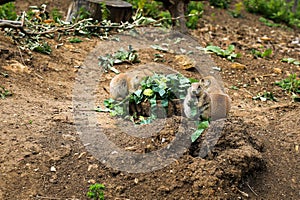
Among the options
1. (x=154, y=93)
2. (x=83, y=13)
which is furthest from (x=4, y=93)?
(x=83, y=13)

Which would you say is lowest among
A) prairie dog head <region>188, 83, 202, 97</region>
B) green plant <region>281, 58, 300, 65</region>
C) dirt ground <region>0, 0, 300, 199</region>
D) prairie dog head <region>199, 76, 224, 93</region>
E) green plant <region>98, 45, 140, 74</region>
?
green plant <region>98, 45, 140, 74</region>

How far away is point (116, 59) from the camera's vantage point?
6.63 meters

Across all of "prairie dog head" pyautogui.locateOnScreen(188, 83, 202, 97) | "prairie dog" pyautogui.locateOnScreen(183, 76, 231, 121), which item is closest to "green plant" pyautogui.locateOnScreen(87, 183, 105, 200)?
"prairie dog" pyautogui.locateOnScreen(183, 76, 231, 121)

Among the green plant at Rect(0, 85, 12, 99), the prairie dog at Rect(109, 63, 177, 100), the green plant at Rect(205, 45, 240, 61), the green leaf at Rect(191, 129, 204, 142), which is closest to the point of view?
the green leaf at Rect(191, 129, 204, 142)

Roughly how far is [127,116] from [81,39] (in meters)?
3.18

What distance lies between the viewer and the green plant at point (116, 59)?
21.2ft

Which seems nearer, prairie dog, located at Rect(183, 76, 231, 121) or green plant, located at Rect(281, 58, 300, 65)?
prairie dog, located at Rect(183, 76, 231, 121)

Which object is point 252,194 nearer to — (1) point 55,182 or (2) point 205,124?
(2) point 205,124

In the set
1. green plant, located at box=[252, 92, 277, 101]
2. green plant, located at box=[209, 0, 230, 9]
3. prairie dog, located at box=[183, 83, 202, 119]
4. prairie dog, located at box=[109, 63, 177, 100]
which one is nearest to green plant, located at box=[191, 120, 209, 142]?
prairie dog, located at box=[183, 83, 202, 119]

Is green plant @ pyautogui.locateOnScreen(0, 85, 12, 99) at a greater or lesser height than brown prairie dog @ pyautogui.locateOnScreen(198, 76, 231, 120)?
lesser

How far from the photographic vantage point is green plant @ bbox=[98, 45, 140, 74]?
21.2 feet

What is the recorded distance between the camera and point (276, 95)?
6188 millimetres

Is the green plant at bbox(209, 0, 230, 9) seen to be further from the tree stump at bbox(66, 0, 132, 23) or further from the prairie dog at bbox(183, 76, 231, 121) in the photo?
the prairie dog at bbox(183, 76, 231, 121)

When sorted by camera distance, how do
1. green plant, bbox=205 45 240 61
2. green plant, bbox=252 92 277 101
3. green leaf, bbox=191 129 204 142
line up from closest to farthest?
green leaf, bbox=191 129 204 142 → green plant, bbox=252 92 277 101 → green plant, bbox=205 45 240 61
